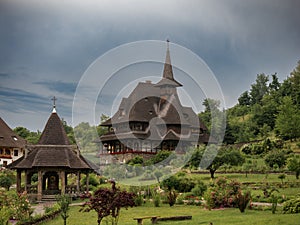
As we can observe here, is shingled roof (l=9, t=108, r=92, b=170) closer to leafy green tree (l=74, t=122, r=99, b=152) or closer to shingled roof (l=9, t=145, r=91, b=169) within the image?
shingled roof (l=9, t=145, r=91, b=169)

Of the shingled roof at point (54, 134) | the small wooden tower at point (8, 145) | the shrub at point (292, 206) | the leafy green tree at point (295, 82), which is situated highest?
the leafy green tree at point (295, 82)

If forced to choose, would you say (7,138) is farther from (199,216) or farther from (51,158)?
(199,216)

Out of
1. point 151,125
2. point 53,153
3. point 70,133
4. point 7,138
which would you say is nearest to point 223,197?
point 53,153

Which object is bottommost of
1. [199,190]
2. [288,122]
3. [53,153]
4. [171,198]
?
[171,198]

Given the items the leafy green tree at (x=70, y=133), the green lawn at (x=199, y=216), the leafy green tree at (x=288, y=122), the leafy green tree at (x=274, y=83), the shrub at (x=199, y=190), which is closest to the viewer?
the green lawn at (x=199, y=216)

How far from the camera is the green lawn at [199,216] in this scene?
14620 mm

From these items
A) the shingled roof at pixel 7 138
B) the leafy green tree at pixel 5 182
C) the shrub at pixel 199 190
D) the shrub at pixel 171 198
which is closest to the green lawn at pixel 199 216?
the shrub at pixel 171 198

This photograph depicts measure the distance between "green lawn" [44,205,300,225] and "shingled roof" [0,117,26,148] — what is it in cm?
3249

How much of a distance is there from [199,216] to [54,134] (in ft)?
43.4

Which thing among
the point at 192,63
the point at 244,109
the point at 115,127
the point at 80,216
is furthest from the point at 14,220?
the point at 244,109

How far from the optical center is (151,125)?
52.7 m

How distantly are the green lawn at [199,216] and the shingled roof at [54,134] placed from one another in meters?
6.23

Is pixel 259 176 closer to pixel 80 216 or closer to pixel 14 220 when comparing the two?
pixel 80 216

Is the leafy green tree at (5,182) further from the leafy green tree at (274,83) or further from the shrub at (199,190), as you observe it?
the leafy green tree at (274,83)
